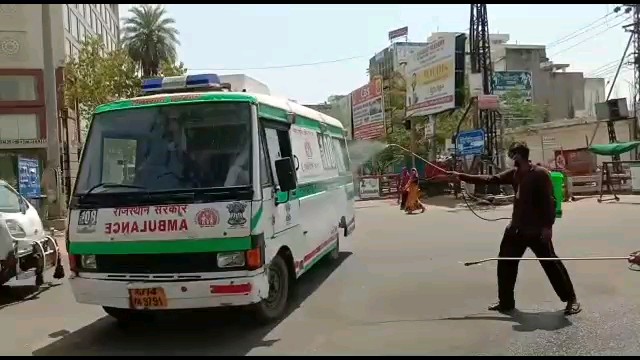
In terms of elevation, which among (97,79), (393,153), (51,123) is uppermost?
(97,79)

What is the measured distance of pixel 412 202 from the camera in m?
20.8

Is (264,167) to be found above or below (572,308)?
above

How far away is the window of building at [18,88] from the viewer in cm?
3900

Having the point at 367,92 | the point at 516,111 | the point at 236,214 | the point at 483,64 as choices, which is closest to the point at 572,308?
the point at 236,214

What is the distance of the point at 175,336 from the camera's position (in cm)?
605

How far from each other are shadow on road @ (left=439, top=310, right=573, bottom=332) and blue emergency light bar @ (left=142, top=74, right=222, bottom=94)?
3535 millimetres

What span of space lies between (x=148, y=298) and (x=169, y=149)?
142 cm

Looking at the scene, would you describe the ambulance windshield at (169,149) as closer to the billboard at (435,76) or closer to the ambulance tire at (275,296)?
the ambulance tire at (275,296)

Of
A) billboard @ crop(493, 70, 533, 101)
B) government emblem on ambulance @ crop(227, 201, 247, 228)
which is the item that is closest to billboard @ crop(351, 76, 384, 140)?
billboard @ crop(493, 70, 533, 101)

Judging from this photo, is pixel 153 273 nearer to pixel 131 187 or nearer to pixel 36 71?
pixel 131 187

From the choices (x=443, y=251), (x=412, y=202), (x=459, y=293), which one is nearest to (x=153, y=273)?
(x=459, y=293)

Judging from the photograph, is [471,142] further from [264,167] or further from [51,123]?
[264,167]

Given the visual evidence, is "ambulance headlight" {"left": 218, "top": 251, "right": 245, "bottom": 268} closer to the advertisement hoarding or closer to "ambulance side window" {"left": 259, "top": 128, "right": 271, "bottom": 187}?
"ambulance side window" {"left": 259, "top": 128, "right": 271, "bottom": 187}

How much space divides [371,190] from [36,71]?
920 inches
